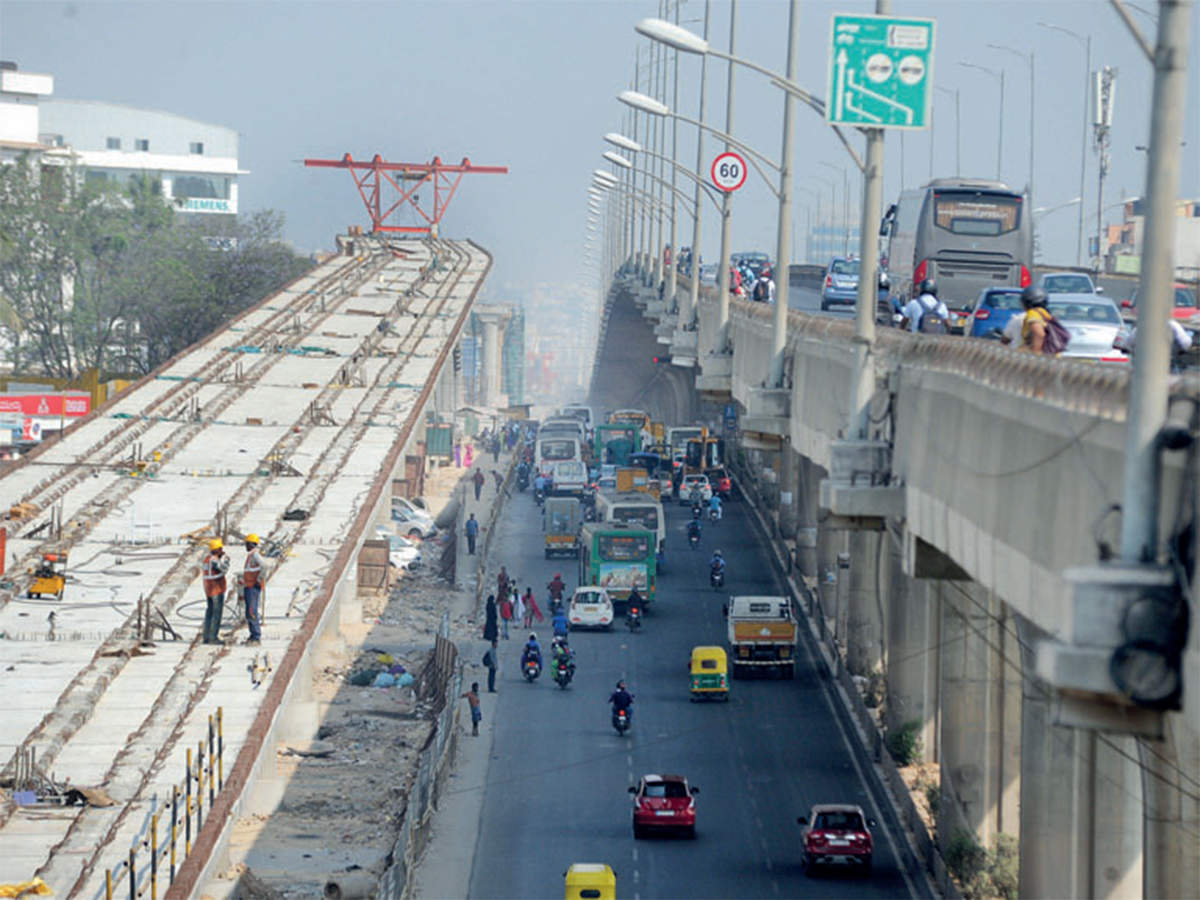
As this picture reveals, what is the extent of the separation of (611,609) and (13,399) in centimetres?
2386

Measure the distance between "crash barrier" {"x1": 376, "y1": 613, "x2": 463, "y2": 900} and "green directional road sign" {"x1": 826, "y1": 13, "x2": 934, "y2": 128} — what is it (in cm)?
1307

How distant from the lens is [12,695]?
31.4 meters

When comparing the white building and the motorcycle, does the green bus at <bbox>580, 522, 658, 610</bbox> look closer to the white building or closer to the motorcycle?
→ the motorcycle

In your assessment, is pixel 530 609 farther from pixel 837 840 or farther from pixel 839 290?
pixel 837 840

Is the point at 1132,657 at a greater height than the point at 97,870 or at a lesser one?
greater


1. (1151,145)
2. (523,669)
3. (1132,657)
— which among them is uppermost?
(1151,145)

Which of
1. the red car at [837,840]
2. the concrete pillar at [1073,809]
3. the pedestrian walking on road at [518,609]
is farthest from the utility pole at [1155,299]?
the pedestrian walking on road at [518,609]

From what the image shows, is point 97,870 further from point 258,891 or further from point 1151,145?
point 1151,145

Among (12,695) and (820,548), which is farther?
(820,548)

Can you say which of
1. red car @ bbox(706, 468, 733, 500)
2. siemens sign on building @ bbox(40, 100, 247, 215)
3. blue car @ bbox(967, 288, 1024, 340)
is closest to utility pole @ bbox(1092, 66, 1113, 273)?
red car @ bbox(706, 468, 733, 500)

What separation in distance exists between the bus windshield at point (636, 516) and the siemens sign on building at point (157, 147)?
111478 millimetres

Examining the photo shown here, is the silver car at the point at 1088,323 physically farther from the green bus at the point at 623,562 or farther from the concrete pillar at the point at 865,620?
the green bus at the point at 623,562

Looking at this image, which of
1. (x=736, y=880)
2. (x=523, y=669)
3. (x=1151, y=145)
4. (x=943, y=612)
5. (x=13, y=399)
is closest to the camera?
(x=1151, y=145)

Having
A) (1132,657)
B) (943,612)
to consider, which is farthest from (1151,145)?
(943,612)
